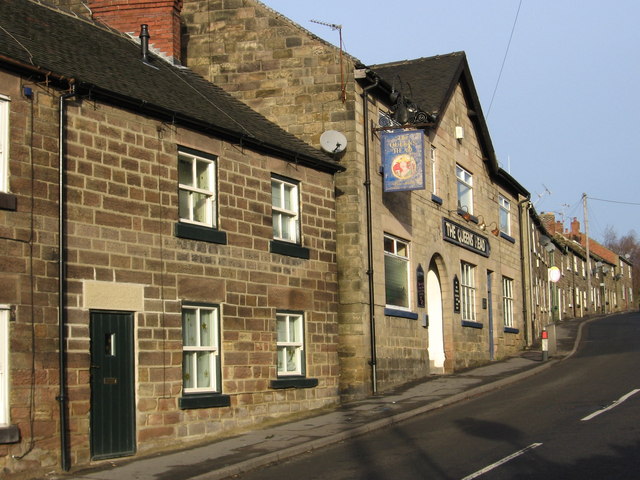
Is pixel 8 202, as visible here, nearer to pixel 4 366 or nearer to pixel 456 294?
pixel 4 366

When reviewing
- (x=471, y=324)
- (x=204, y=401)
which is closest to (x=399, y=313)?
(x=471, y=324)

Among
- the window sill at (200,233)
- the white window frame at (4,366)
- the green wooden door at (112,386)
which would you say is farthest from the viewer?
the window sill at (200,233)

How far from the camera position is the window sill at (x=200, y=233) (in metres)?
15.6

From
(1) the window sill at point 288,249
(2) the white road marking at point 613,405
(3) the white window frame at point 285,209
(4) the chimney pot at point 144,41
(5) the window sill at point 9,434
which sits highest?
(4) the chimney pot at point 144,41

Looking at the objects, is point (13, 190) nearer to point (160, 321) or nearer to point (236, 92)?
point (160, 321)

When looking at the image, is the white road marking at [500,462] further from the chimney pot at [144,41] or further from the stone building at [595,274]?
the stone building at [595,274]

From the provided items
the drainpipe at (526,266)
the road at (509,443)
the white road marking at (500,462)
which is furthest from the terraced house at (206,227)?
the drainpipe at (526,266)

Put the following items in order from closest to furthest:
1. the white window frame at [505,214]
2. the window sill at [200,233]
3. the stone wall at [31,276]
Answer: the stone wall at [31,276]
the window sill at [200,233]
the white window frame at [505,214]

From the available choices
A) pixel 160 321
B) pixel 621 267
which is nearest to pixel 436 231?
pixel 160 321

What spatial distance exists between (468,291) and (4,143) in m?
18.3

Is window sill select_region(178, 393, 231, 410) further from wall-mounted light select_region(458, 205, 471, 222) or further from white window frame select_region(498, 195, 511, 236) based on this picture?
white window frame select_region(498, 195, 511, 236)

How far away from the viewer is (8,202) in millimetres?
12516

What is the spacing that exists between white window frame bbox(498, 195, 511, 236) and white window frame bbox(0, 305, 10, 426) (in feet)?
76.3

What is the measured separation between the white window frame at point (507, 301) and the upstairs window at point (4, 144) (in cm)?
2252
